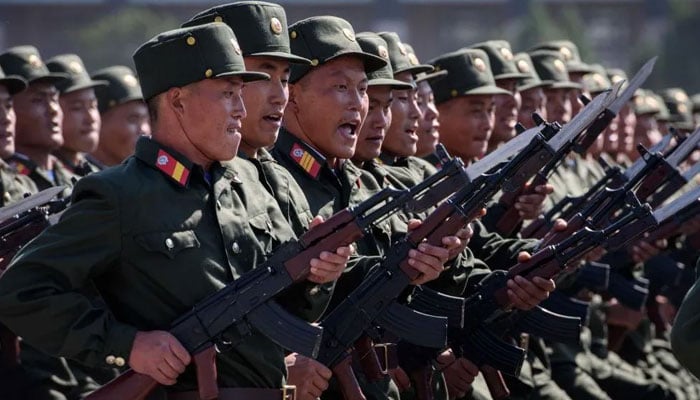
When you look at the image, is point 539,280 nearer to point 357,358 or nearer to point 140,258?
point 357,358

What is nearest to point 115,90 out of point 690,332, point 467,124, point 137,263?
point 467,124

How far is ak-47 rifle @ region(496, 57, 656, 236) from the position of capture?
10.0 meters

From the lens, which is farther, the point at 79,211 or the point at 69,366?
the point at 69,366

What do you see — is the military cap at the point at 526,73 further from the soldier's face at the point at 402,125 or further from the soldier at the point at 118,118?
the soldier's face at the point at 402,125

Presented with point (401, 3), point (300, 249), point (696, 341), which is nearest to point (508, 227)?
point (300, 249)

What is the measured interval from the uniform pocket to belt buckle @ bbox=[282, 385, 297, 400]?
70 cm

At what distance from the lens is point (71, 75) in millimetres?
12844

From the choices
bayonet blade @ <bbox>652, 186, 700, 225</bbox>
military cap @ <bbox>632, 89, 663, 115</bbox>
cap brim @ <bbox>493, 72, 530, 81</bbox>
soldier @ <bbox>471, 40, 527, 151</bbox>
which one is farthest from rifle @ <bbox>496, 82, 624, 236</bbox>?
military cap @ <bbox>632, 89, 663, 115</bbox>

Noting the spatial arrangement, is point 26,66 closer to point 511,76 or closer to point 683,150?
point 511,76

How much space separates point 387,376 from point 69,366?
2519mm

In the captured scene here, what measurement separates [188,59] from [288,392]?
1.36m

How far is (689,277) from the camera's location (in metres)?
14.9

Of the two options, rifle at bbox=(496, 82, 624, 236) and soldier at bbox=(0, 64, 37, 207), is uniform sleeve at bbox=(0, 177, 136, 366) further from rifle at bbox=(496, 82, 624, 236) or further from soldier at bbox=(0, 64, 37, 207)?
soldier at bbox=(0, 64, 37, 207)

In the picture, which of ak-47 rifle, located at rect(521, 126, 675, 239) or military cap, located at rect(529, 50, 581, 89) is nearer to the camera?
ak-47 rifle, located at rect(521, 126, 675, 239)
